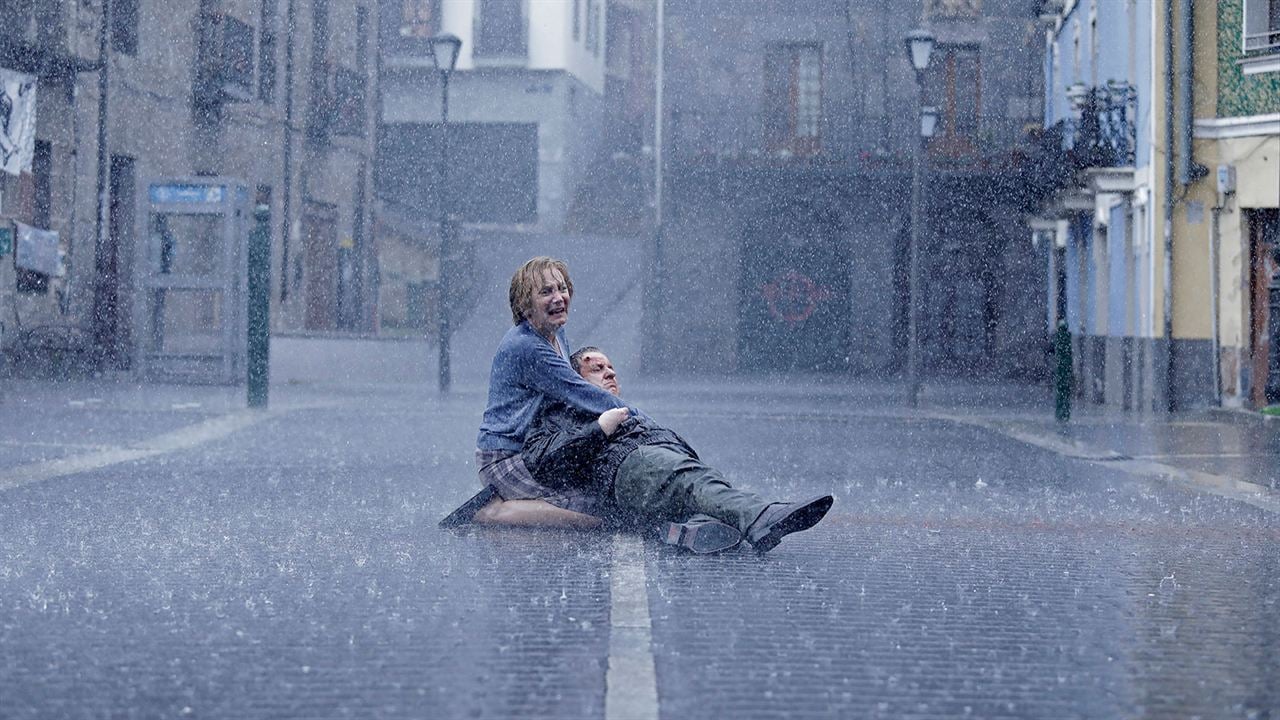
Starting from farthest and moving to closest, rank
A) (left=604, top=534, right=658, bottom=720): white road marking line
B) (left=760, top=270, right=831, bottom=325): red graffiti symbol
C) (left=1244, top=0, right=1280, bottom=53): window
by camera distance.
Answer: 1. (left=760, top=270, right=831, bottom=325): red graffiti symbol
2. (left=1244, top=0, right=1280, bottom=53): window
3. (left=604, top=534, right=658, bottom=720): white road marking line

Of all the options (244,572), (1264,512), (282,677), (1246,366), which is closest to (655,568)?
(244,572)

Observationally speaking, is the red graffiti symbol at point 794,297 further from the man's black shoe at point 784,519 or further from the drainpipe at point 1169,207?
the man's black shoe at point 784,519

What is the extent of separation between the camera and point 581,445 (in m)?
7.44

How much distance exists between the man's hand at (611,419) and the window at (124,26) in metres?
22.3

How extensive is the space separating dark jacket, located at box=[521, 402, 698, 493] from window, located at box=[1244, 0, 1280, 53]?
617 inches

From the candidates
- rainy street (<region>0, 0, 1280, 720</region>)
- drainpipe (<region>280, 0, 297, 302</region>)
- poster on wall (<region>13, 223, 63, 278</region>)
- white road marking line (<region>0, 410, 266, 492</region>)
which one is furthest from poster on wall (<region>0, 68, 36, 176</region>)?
drainpipe (<region>280, 0, 297, 302</region>)

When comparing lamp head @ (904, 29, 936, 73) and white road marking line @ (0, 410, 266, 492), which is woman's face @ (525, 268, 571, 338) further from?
lamp head @ (904, 29, 936, 73)

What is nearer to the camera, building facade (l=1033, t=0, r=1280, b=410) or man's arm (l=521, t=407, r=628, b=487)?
man's arm (l=521, t=407, r=628, b=487)

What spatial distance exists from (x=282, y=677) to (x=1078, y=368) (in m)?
25.3

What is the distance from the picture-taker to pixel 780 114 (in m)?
36.9

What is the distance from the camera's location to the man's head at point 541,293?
7.65 metres

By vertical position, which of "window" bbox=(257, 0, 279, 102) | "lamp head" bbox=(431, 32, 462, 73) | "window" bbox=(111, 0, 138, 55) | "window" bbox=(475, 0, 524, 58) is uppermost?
"window" bbox=(475, 0, 524, 58)

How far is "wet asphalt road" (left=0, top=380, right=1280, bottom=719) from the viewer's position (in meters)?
4.29

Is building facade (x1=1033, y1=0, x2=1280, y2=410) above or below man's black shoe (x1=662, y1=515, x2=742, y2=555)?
above
